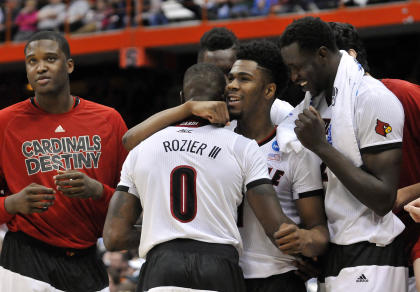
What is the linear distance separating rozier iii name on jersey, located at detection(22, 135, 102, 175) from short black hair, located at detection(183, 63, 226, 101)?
3.19 feet

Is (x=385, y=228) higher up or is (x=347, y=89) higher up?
(x=347, y=89)

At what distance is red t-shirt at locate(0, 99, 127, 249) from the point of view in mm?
4188

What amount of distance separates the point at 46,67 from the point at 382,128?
2.14 meters

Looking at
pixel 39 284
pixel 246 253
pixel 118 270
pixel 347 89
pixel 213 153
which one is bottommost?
pixel 118 270

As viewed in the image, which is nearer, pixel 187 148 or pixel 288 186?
pixel 187 148

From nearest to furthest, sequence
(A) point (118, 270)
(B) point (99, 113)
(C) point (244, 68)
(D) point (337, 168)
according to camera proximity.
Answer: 1. (D) point (337, 168)
2. (C) point (244, 68)
3. (B) point (99, 113)
4. (A) point (118, 270)

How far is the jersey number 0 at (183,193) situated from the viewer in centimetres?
327

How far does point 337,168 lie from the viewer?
3273mm

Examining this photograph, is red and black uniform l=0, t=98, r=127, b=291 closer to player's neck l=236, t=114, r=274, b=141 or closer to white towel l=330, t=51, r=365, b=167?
player's neck l=236, t=114, r=274, b=141

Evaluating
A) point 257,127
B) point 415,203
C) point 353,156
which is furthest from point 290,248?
point 257,127

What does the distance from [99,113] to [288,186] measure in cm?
150

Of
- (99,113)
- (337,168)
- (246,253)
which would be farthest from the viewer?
(99,113)

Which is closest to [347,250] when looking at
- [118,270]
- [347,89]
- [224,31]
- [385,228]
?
[385,228]

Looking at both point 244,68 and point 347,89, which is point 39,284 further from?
point 347,89
